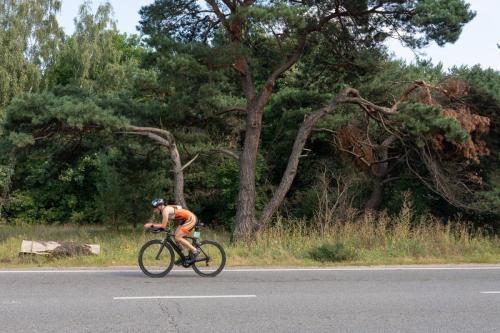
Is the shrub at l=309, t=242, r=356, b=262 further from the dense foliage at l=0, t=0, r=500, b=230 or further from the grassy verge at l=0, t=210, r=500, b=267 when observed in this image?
the dense foliage at l=0, t=0, r=500, b=230

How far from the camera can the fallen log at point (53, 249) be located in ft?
42.6

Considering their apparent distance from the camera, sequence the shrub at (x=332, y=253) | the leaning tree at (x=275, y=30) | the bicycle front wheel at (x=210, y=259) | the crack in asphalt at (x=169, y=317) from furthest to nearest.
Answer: the leaning tree at (x=275, y=30)
the shrub at (x=332, y=253)
the bicycle front wheel at (x=210, y=259)
the crack in asphalt at (x=169, y=317)

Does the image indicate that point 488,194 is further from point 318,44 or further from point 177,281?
point 177,281

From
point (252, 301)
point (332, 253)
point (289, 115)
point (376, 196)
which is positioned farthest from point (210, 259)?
point (376, 196)

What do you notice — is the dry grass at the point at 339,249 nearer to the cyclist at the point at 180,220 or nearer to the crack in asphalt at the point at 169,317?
the cyclist at the point at 180,220

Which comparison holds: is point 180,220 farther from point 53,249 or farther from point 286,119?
point 286,119

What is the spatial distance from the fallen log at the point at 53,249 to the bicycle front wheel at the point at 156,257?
263 cm

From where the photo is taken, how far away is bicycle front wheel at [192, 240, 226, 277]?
11.2m

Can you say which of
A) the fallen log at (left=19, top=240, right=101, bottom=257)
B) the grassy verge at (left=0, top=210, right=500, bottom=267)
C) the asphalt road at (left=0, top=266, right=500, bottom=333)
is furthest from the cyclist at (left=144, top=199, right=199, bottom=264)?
the fallen log at (left=19, top=240, right=101, bottom=257)

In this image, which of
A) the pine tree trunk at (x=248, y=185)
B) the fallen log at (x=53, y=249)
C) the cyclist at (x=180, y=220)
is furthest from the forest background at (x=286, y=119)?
the cyclist at (x=180, y=220)

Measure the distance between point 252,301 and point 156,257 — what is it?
10.5ft

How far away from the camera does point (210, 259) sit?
1127 centimetres

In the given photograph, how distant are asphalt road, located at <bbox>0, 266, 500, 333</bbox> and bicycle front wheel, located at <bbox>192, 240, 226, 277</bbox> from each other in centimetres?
24

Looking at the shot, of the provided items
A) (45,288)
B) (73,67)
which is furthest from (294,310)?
(73,67)
